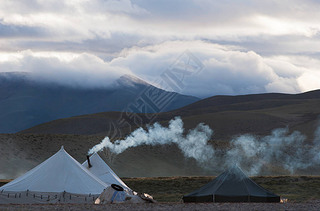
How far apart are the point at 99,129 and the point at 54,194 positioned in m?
143

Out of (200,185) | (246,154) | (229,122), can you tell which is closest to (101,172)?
(200,185)

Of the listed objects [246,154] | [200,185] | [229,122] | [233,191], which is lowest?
[233,191]

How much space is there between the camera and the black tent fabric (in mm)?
24141

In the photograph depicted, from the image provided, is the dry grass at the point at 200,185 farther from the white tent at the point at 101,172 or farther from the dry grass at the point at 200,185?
the white tent at the point at 101,172

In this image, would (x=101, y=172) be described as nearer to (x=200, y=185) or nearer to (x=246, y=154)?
(x=200, y=185)

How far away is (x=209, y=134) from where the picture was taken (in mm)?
135750

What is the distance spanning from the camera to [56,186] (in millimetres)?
25656

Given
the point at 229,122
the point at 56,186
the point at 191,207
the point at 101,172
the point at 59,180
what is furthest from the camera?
the point at 229,122

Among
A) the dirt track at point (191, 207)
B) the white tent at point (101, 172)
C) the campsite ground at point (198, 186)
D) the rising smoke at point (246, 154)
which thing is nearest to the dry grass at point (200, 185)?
the campsite ground at point (198, 186)

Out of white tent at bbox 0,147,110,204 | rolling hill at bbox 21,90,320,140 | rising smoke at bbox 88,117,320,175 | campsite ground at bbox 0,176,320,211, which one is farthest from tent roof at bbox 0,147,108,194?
rolling hill at bbox 21,90,320,140

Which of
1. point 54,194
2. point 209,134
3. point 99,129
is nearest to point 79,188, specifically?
point 54,194

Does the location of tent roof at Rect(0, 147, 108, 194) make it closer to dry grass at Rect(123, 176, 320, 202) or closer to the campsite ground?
the campsite ground

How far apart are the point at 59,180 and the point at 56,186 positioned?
46 centimetres

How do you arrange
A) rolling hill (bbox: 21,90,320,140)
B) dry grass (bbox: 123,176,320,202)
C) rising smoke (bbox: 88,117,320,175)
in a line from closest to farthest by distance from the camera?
dry grass (bbox: 123,176,320,202) → rising smoke (bbox: 88,117,320,175) → rolling hill (bbox: 21,90,320,140)
